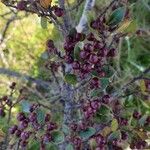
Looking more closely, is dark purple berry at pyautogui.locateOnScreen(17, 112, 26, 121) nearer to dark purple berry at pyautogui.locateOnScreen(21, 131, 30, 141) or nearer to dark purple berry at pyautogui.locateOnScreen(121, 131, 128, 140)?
dark purple berry at pyautogui.locateOnScreen(21, 131, 30, 141)

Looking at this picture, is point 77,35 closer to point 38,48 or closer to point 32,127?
point 32,127

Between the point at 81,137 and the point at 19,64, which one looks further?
the point at 19,64

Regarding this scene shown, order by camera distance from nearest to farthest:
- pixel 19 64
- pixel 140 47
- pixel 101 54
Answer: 1. pixel 101 54
2. pixel 140 47
3. pixel 19 64

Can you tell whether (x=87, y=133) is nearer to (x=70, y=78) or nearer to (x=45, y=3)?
(x=70, y=78)

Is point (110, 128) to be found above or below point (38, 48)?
below

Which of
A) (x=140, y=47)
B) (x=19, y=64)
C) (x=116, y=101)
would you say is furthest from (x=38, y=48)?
(x=116, y=101)

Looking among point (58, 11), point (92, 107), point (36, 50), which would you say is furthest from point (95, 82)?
point (36, 50)

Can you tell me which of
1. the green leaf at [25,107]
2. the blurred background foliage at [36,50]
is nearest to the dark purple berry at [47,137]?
the green leaf at [25,107]

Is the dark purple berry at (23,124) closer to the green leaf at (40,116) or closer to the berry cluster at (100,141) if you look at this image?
the green leaf at (40,116)
